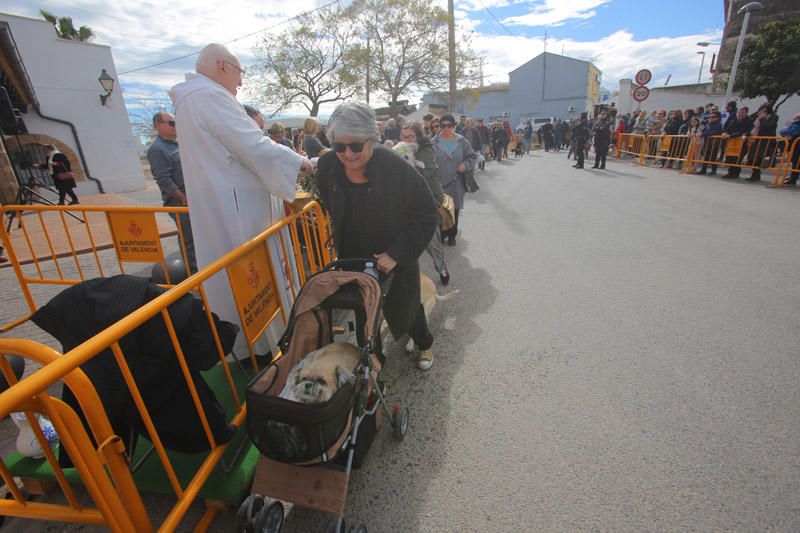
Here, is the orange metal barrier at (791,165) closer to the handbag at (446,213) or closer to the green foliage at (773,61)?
the green foliage at (773,61)

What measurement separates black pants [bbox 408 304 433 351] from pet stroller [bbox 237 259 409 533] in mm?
773

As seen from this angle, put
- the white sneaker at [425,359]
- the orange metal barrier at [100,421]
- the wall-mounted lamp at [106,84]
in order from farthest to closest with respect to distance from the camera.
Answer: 1. the wall-mounted lamp at [106,84]
2. the white sneaker at [425,359]
3. the orange metal barrier at [100,421]

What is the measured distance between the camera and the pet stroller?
64.3 inches

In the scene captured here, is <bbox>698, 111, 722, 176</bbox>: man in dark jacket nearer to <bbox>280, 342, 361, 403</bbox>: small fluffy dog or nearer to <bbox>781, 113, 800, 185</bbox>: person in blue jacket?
<bbox>781, 113, 800, 185</bbox>: person in blue jacket

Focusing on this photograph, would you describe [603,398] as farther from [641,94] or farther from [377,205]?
[641,94]

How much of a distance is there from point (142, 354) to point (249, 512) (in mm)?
886

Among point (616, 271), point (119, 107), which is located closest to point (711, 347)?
point (616, 271)

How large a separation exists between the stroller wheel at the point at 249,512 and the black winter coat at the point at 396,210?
4.16 feet

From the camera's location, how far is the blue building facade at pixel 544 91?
44725mm

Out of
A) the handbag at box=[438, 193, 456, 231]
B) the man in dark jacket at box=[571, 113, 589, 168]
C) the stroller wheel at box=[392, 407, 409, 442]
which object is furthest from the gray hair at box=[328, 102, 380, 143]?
the man in dark jacket at box=[571, 113, 589, 168]

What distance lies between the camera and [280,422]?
5.39 ft

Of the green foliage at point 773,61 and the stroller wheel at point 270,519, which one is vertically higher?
the green foliage at point 773,61

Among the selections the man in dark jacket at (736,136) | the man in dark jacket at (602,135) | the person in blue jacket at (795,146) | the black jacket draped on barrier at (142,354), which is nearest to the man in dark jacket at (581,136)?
the man in dark jacket at (602,135)

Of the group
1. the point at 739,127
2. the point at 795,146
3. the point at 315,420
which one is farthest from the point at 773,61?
the point at 315,420
